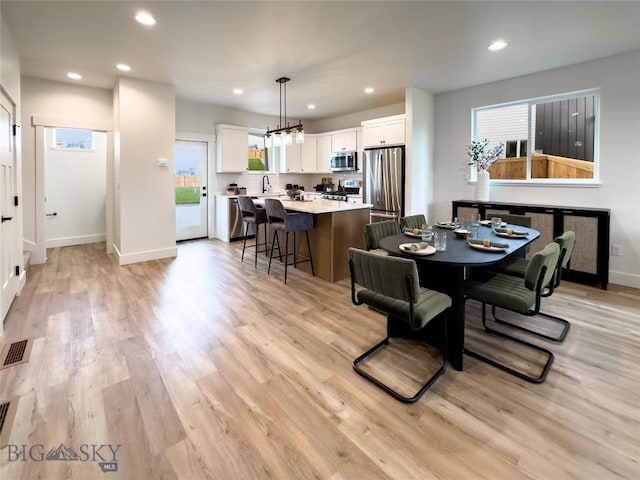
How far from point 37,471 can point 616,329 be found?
4036mm

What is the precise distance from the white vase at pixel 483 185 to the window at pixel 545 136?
1.26 feet

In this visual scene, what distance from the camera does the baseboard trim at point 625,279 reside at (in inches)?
153

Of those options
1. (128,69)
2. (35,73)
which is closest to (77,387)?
(128,69)

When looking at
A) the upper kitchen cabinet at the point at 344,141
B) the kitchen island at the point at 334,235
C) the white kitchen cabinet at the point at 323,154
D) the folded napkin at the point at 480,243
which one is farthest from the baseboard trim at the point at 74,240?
the folded napkin at the point at 480,243

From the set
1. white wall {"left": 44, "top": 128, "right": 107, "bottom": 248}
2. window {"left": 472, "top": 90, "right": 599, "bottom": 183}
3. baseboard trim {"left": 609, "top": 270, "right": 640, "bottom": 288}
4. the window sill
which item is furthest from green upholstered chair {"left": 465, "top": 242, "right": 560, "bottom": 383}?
white wall {"left": 44, "top": 128, "right": 107, "bottom": 248}

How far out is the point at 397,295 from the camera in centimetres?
189

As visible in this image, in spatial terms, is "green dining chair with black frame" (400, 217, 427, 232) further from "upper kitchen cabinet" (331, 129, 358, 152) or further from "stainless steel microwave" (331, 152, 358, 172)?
"upper kitchen cabinet" (331, 129, 358, 152)

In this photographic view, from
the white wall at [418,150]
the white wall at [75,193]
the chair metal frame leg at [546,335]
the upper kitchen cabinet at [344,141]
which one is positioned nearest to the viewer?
the chair metal frame leg at [546,335]

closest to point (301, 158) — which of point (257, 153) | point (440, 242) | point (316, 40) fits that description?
point (257, 153)

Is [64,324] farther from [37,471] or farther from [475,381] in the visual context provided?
[475,381]

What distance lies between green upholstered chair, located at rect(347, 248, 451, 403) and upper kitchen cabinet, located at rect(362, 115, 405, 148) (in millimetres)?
3940

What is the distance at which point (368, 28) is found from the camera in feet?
10.5

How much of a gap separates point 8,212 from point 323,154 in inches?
225

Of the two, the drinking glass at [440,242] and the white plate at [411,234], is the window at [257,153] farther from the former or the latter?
the drinking glass at [440,242]
